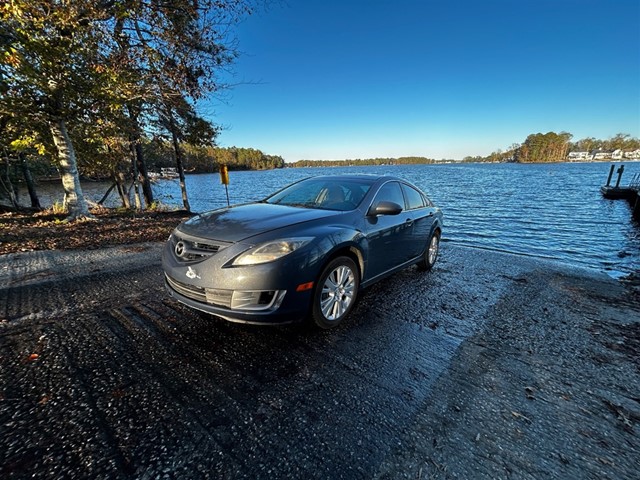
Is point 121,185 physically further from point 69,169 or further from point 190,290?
point 190,290

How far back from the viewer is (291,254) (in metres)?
2.57

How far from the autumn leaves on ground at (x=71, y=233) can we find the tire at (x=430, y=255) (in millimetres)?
5872

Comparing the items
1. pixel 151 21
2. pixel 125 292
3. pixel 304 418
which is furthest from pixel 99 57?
pixel 304 418

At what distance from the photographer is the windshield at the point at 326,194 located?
12.3 feet

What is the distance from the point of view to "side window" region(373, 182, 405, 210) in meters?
3.96

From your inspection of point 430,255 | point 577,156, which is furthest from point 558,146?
point 430,255

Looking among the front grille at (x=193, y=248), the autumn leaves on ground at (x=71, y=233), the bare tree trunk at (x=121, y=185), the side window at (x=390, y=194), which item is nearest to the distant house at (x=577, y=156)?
the side window at (x=390, y=194)

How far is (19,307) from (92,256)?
2293mm

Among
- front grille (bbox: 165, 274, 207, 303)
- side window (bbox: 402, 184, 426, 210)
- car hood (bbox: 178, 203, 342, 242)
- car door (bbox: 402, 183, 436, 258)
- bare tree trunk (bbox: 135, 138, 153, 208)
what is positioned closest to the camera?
front grille (bbox: 165, 274, 207, 303)

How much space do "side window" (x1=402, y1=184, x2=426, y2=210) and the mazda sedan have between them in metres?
0.52

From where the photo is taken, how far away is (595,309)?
12.6ft

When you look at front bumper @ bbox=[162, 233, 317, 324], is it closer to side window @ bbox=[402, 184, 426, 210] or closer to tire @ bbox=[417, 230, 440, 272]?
side window @ bbox=[402, 184, 426, 210]

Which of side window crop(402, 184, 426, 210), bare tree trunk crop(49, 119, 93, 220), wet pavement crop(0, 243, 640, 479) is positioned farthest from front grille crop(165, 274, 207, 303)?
bare tree trunk crop(49, 119, 93, 220)

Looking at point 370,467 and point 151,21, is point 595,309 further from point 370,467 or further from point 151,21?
point 151,21
